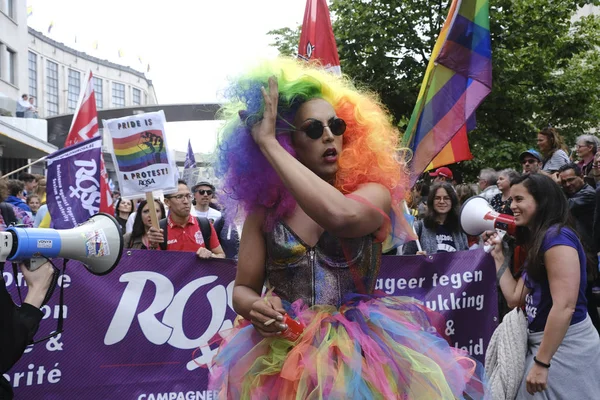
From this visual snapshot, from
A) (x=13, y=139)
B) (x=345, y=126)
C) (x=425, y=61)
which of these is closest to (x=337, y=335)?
(x=345, y=126)

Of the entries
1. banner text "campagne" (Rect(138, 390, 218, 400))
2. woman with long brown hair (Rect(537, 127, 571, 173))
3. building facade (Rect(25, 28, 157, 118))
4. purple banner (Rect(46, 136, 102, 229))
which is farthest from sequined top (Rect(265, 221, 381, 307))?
building facade (Rect(25, 28, 157, 118))

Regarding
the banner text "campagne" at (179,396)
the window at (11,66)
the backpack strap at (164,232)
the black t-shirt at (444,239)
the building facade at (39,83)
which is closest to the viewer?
the banner text "campagne" at (179,396)

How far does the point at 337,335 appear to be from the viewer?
2191 mm

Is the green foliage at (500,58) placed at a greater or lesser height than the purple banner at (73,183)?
greater

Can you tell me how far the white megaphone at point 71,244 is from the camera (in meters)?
2.59

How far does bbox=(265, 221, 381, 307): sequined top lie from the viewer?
229 centimetres

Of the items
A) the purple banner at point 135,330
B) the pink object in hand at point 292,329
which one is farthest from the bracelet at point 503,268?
the pink object in hand at point 292,329

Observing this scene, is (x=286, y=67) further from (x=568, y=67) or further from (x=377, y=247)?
(x=568, y=67)

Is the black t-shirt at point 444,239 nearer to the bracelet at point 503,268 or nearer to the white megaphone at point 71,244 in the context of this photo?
the bracelet at point 503,268

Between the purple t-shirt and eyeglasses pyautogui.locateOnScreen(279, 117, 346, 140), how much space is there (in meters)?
1.66

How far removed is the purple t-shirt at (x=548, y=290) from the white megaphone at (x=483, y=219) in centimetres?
57

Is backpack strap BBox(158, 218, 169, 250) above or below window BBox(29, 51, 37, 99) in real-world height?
below

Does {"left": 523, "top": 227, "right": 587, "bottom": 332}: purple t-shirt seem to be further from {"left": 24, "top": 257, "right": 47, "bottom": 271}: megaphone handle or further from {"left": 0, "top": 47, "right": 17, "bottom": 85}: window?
{"left": 0, "top": 47, "right": 17, "bottom": 85}: window

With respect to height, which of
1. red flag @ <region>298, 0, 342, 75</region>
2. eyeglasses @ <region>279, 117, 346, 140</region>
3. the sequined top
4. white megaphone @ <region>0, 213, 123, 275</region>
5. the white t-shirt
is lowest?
the white t-shirt
